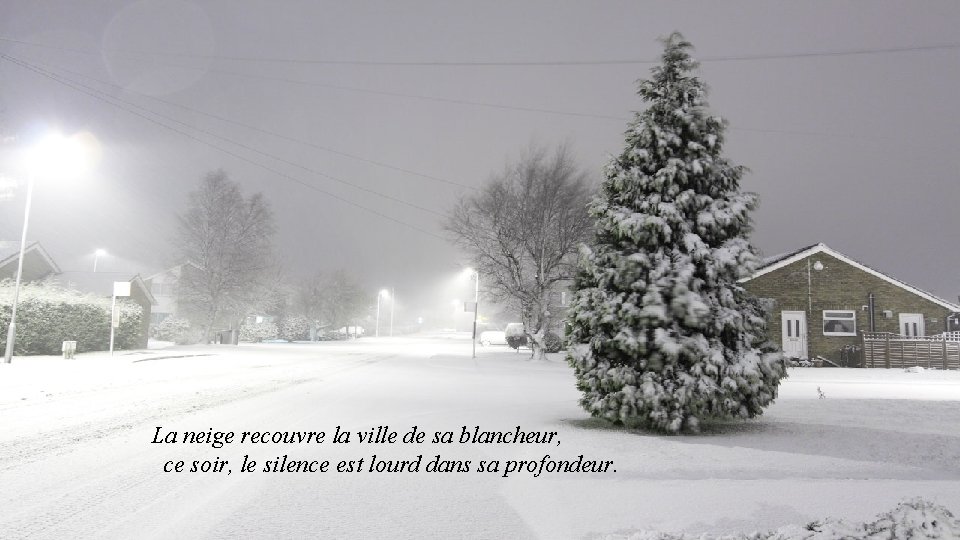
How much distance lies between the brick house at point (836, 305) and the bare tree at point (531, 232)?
10616mm

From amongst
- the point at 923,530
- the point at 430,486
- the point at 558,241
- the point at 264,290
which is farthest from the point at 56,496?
the point at 264,290

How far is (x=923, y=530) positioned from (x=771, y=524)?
1.23 meters

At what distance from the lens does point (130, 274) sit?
37.0 metres

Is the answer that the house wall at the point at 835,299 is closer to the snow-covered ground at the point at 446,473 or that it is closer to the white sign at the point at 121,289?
the snow-covered ground at the point at 446,473

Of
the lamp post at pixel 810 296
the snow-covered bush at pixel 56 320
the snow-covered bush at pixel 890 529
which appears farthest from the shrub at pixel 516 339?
the snow-covered bush at pixel 890 529

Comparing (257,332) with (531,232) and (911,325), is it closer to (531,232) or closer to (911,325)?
(531,232)

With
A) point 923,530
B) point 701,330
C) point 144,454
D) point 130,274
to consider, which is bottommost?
point 144,454

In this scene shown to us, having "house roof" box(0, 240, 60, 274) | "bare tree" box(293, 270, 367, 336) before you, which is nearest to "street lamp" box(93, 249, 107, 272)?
"bare tree" box(293, 270, 367, 336)

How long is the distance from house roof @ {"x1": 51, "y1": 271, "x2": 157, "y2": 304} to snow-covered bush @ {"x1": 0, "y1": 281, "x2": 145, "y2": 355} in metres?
8.17

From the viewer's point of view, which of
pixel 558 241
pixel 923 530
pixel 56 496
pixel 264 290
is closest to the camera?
pixel 923 530

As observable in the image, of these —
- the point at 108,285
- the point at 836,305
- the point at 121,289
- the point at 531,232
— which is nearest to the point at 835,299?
the point at 836,305

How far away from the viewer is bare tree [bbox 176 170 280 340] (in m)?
41.4

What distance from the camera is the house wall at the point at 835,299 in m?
29.8

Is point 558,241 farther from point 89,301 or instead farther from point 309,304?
point 309,304
